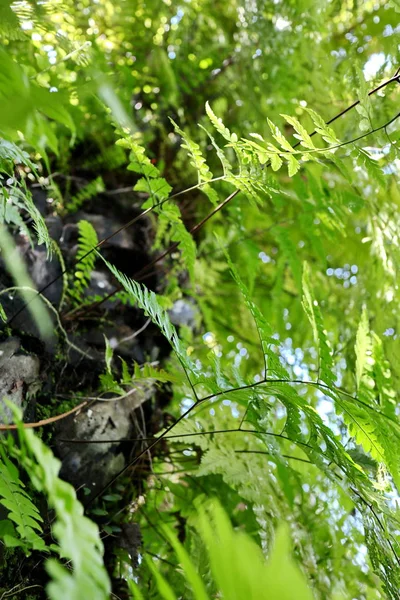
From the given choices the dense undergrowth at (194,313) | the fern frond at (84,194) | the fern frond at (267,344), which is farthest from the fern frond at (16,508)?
the fern frond at (84,194)

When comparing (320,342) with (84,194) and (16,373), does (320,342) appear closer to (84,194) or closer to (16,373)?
(16,373)

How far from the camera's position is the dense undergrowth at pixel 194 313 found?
30.3 inches

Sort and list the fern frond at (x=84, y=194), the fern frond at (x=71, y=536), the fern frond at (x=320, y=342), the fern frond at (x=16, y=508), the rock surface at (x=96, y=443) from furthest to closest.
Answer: the fern frond at (x=84, y=194)
the rock surface at (x=96, y=443)
the fern frond at (x=320, y=342)
the fern frond at (x=16, y=508)
the fern frond at (x=71, y=536)

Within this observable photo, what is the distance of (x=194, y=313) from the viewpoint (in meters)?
1.75

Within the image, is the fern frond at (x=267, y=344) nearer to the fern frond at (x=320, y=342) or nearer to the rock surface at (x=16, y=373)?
the fern frond at (x=320, y=342)

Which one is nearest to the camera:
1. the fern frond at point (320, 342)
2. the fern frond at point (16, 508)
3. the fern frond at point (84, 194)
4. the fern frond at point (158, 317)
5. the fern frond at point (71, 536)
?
the fern frond at point (71, 536)

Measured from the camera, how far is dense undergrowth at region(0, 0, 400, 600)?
769 millimetres

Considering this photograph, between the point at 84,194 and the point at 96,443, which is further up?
the point at 84,194

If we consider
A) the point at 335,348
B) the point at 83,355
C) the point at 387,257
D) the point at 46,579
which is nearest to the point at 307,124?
the point at 387,257

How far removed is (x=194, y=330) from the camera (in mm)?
1813

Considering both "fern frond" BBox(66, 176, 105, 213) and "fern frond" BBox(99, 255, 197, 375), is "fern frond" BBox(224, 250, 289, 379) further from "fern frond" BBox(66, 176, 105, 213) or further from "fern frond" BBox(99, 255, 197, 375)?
"fern frond" BBox(66, 176, 105, 213)

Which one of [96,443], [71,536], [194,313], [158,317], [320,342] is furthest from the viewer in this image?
[194,313]

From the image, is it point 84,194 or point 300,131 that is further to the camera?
point 84,194

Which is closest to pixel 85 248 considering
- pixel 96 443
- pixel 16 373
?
pixel 16 373
